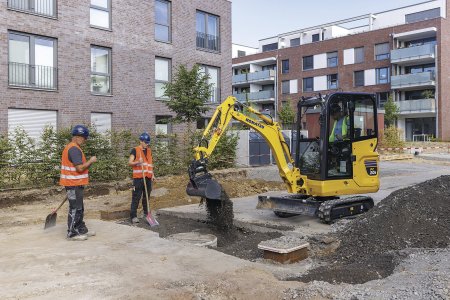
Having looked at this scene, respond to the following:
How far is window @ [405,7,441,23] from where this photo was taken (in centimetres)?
4444

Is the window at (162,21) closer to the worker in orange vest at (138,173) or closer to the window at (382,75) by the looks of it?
the worker in orange vest at (138,173)

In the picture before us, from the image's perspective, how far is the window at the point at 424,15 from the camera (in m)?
44.4

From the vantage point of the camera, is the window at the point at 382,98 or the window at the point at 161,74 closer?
the window at the point at 161,74

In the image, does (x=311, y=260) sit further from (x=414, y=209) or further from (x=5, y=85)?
(x=5, y=85)

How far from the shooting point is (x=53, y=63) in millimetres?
19078

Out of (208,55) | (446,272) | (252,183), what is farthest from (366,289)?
(208,55)

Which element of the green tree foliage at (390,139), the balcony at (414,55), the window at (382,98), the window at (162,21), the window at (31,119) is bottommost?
the green tree foliage at (390,139)

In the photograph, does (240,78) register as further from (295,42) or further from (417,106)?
(417,106)

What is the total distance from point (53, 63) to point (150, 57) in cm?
511

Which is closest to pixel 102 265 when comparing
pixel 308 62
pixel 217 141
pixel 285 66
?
pixel 217 141

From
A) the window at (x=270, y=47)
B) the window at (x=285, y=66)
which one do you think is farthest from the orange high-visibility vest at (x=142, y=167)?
the window at (x=270, y=47)

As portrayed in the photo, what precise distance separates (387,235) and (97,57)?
16.5 m

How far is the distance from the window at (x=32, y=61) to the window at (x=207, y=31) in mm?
8871

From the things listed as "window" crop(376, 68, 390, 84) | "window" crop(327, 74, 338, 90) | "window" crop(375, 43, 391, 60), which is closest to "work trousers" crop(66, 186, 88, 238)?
"window" crop(376, 68, 390, 84)
